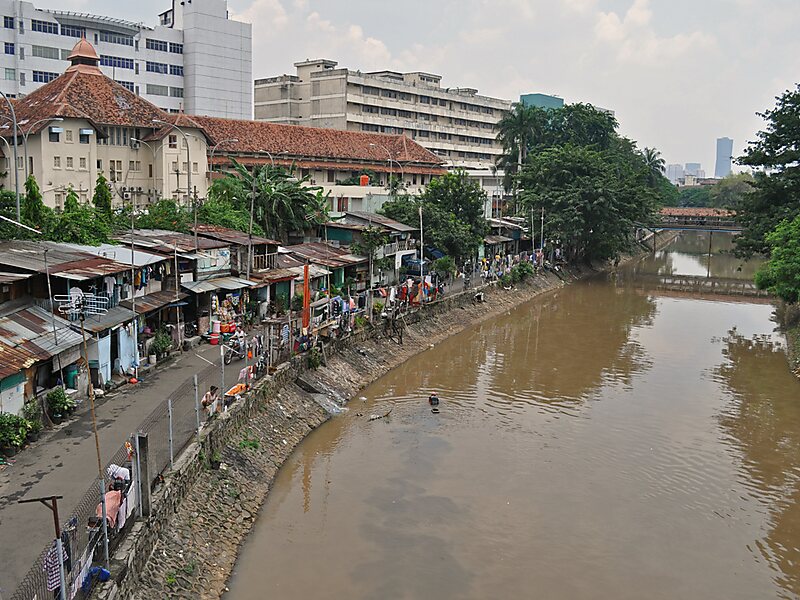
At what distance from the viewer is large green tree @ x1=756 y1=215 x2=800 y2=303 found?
34750mm

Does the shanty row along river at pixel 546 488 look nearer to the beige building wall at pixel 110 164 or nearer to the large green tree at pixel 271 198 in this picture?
the large green tree at pixel 271 198

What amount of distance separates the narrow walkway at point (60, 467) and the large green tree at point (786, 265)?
25610 millimetres

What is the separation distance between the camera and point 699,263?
78750 mm

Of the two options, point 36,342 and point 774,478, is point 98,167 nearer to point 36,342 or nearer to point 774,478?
point 36,342

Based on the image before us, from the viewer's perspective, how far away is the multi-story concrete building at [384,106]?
73.2 metres

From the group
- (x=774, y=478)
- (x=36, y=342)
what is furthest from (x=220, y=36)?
(x=774, y=478)

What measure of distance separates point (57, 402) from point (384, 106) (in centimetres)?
6305

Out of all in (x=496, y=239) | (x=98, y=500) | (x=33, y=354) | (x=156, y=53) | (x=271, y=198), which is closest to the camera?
(x=98, y=500)

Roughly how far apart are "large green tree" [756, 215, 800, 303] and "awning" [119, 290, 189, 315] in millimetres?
25714

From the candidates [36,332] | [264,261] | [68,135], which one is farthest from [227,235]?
[36,332]

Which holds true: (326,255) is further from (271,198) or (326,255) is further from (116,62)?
A: (116,62)

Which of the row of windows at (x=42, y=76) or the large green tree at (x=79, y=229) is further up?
the row of windows at (x=42, y=76)

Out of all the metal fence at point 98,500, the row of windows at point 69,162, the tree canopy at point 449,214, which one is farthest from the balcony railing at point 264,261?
the tree canopy at point 449,214

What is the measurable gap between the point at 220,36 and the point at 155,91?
7.97 metres
